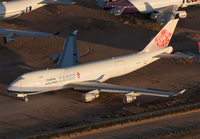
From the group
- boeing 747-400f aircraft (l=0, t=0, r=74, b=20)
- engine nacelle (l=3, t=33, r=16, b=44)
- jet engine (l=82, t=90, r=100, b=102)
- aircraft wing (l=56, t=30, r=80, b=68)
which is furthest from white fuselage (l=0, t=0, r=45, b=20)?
jet engine (l=82, t=90, r=100, b=102)

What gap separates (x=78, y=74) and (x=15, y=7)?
27131mm

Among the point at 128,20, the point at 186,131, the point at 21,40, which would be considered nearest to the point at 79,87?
the point at 186,131

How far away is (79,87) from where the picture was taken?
48.3 metres

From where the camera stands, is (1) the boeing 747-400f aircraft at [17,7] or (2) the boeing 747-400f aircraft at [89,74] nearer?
(2) the boeing 747-400f aircraft at [89,74]

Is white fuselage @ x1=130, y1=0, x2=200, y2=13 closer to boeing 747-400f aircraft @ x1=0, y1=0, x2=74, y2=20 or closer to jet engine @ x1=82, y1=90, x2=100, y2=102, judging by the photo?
boeing 747-400f aircraft @ x1=0, y1=0, x2=74, y2=20

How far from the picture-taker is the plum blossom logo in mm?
54062

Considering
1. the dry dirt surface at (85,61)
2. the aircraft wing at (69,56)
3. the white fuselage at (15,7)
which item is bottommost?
the dry dirt surface at (85,61)

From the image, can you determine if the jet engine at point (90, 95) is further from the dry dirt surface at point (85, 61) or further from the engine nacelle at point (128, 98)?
the engine nacelle at point (128, 98)

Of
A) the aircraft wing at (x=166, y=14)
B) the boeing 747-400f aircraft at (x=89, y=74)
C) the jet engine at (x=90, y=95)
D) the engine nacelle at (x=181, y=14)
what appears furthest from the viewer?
the engine nacelle at (x=181, y=14)

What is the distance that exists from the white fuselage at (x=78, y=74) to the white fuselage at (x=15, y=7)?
25.2 m

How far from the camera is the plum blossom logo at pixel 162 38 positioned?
54.1m

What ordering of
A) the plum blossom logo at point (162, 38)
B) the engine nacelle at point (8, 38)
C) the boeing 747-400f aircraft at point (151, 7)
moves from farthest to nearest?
1. the boeing 747-400f aircraft at point (151, 7)
2. the engine nacelle at point (8, 38)
3. the plum blossom logo at point (162, 38)

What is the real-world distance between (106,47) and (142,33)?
30.7ft

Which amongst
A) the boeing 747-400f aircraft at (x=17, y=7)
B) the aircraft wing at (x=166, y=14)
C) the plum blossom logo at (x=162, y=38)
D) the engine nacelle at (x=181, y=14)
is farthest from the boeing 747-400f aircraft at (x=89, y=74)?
the engine nacelle at (x=181, y=14)
